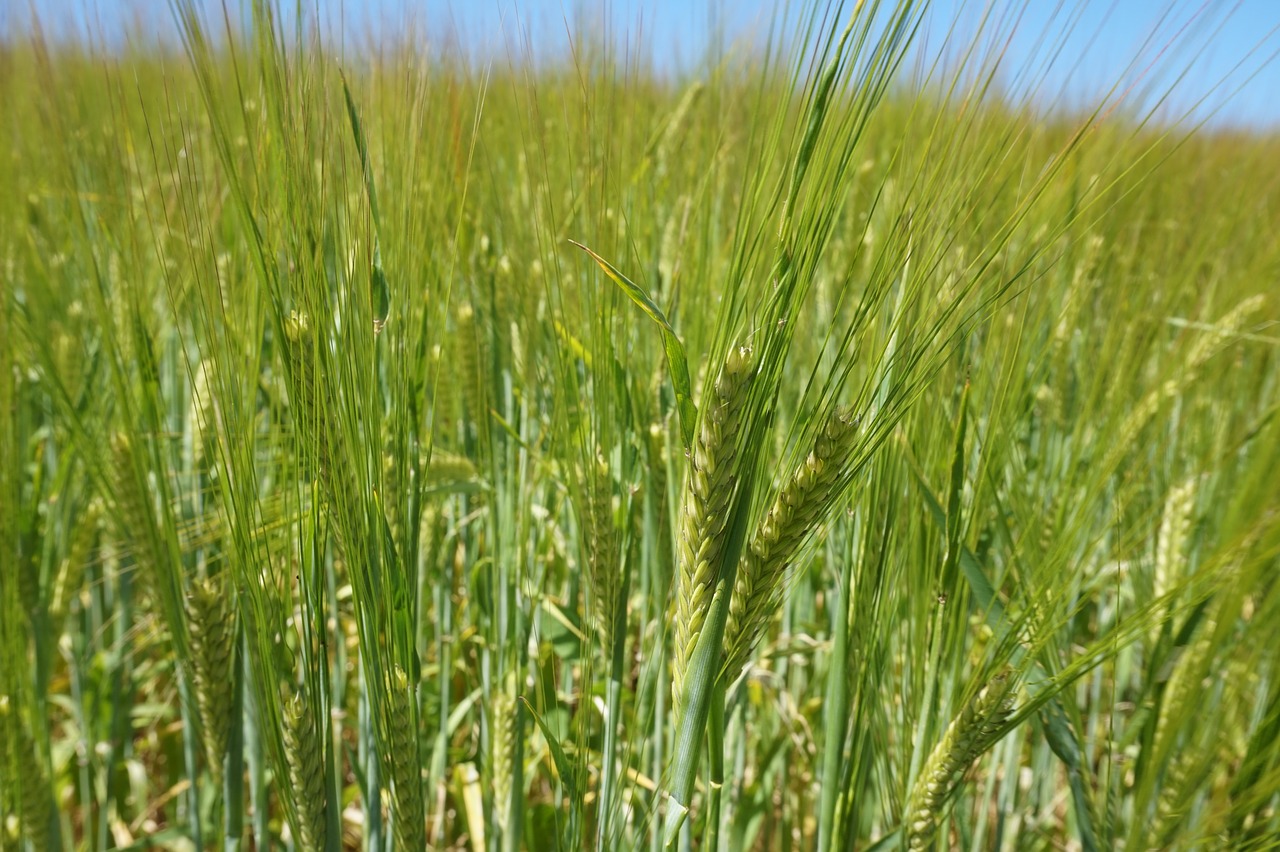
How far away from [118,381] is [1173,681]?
108cm

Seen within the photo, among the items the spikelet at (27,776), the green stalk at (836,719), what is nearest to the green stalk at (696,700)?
the green stalk at (836,719)

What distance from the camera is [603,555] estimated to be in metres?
0.85

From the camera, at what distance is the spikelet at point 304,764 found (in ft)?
2.22

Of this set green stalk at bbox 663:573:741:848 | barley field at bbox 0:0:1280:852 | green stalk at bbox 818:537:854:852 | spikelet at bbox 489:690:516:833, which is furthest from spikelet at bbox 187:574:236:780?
green stalk at bbox 818:537:854:852

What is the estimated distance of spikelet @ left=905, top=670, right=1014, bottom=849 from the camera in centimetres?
70

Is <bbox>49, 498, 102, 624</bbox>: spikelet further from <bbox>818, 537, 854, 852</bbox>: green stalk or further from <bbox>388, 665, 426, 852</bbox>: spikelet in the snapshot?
<bbox>818, 537, 854, 852</bbox>: green stalk

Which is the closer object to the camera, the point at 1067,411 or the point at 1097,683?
the point at 1097,683

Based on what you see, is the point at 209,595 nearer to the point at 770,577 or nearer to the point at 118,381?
the point at 118,381

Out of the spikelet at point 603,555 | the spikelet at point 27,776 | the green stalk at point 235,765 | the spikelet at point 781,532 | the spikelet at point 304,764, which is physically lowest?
the spikelet at point 27,776

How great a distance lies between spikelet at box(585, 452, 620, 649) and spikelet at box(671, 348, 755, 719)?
255 mm

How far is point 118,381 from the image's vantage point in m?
0.85

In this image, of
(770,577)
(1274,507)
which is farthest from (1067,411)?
(770,577)

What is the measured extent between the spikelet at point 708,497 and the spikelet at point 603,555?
25 cm

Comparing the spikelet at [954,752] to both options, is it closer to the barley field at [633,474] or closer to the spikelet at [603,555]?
the barley field at [633,474]
